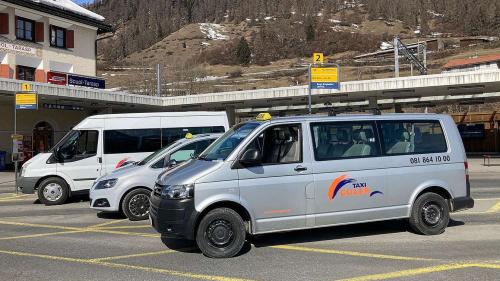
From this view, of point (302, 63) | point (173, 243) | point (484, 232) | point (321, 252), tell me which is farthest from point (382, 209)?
point (302, 63)

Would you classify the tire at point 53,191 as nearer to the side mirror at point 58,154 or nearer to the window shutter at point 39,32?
the side mirror at point 58,154

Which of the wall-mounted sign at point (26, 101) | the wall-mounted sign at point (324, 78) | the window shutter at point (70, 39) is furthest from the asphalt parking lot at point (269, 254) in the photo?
the window shutter at point (70, 39)

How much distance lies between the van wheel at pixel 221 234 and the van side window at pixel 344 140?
61.2 inches

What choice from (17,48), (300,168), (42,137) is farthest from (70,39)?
(300,168)

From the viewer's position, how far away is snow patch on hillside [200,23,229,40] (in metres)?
183

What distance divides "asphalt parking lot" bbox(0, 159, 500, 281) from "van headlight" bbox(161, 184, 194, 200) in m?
0.87

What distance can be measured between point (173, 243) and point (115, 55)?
596ft

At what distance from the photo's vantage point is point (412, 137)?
8.16 metres

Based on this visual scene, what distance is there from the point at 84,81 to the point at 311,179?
28784 mm

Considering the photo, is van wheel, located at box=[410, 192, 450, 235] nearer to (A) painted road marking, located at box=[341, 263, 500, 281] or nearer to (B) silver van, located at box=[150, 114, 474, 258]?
(B) silver van, located at box=[150, 114, 474, 258]

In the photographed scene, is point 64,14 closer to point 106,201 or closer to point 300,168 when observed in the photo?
point 106,201

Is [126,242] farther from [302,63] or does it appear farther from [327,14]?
[327,14]

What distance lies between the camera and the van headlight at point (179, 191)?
680 centimetres

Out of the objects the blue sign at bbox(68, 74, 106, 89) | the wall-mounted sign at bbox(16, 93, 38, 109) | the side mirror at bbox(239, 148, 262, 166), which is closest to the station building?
the blue sign at bbox(68, 74, 106, 89)
